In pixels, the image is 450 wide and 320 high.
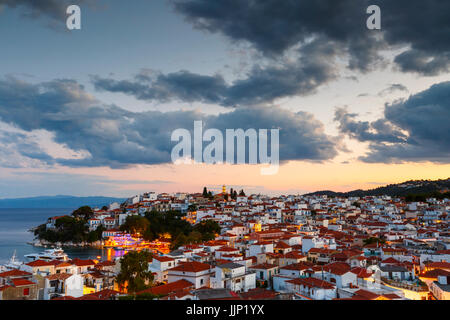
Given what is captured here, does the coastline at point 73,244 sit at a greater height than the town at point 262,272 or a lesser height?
lesser

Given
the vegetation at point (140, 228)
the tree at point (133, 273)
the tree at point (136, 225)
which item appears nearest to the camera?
the tree at point (133, 273)

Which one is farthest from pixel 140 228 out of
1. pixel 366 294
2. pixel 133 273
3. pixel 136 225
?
pixel 366 294

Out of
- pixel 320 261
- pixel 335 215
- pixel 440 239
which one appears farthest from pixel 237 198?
pixel 320 261

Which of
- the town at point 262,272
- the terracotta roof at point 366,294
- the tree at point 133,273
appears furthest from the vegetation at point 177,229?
the terracotta roof at point 366,294

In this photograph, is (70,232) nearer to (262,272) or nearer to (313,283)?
(262,272)

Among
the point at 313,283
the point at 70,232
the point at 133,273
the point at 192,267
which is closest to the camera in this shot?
the point at 313,283

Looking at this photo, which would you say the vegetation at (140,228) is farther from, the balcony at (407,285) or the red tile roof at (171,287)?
the balcony at (407,285)

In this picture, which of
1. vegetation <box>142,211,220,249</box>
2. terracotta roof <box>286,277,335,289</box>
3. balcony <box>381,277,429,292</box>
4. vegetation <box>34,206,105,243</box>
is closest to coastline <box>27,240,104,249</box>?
vegetation <box>34,206,105,243</box>

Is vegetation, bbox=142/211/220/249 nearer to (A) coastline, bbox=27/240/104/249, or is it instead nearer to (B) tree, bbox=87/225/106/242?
(B) tree, bbox=87/225/106/242

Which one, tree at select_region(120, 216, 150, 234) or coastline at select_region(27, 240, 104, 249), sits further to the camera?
coastline at select_region(27, 240, 104, 249)

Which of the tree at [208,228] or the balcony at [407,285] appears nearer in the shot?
the balcony at [407,285]
